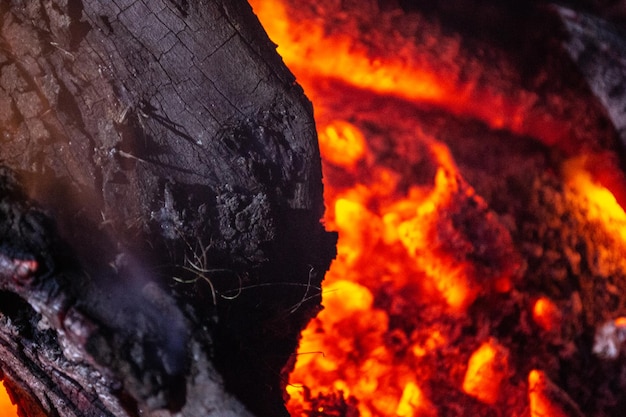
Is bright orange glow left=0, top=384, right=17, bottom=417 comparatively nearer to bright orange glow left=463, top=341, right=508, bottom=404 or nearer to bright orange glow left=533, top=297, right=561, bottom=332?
bright orange glow left=463, top=341, right=508, bottom=404

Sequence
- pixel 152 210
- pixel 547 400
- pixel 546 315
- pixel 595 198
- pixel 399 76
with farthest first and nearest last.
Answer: pixel 399 76
pixel 595 198
pixel 546 315
pixel 547 400
pixel 152 210

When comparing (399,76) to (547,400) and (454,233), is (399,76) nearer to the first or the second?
(454,233)

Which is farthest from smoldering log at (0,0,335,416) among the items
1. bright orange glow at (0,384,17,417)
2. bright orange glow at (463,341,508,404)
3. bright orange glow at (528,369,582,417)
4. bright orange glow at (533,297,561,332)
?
bright orange glow at (533,297,561,332)

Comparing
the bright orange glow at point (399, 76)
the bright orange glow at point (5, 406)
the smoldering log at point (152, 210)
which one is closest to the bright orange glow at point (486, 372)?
the smoldering log at point (152, 210)

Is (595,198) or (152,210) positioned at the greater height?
(152,210)

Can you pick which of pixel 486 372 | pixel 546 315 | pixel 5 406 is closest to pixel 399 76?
pixel 546 315

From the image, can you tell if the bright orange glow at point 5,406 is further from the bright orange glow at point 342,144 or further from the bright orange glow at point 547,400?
the bright orange glow at point 547,400
